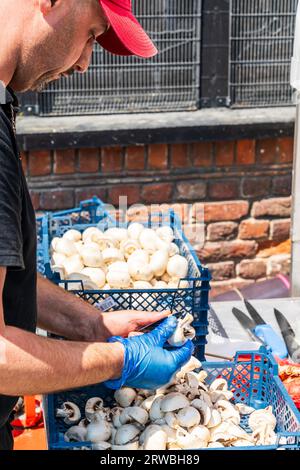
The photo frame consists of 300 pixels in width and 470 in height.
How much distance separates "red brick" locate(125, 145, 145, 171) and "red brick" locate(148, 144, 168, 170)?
1.9 inches

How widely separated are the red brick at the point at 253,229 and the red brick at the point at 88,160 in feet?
3.62

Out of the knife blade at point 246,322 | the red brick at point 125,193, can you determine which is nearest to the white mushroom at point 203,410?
the knife blade at point 246,322

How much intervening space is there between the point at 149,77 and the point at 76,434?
313cm

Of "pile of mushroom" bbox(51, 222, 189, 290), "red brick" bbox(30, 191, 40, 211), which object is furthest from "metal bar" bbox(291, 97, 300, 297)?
"red brick" bbox(30, 191, 40, 211)

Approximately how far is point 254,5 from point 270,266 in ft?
5.72

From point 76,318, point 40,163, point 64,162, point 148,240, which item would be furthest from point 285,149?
point 76,318

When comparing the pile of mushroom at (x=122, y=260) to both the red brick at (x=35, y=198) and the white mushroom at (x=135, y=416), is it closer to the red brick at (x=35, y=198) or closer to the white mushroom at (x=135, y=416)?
the white mushroom at (x=135, y=416)

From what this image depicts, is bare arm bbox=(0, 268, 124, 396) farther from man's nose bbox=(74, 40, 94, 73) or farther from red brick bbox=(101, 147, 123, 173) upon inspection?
red brick bbox=(101, 147, 123, 173)

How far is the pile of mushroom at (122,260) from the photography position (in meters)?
2.95

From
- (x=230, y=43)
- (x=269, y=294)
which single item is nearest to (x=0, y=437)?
(x=269, y=294)

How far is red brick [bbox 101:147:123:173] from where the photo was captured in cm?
493

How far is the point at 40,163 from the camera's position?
4.84 metres

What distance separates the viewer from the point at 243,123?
5008 mm

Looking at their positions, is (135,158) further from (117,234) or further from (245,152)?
(117,234)
